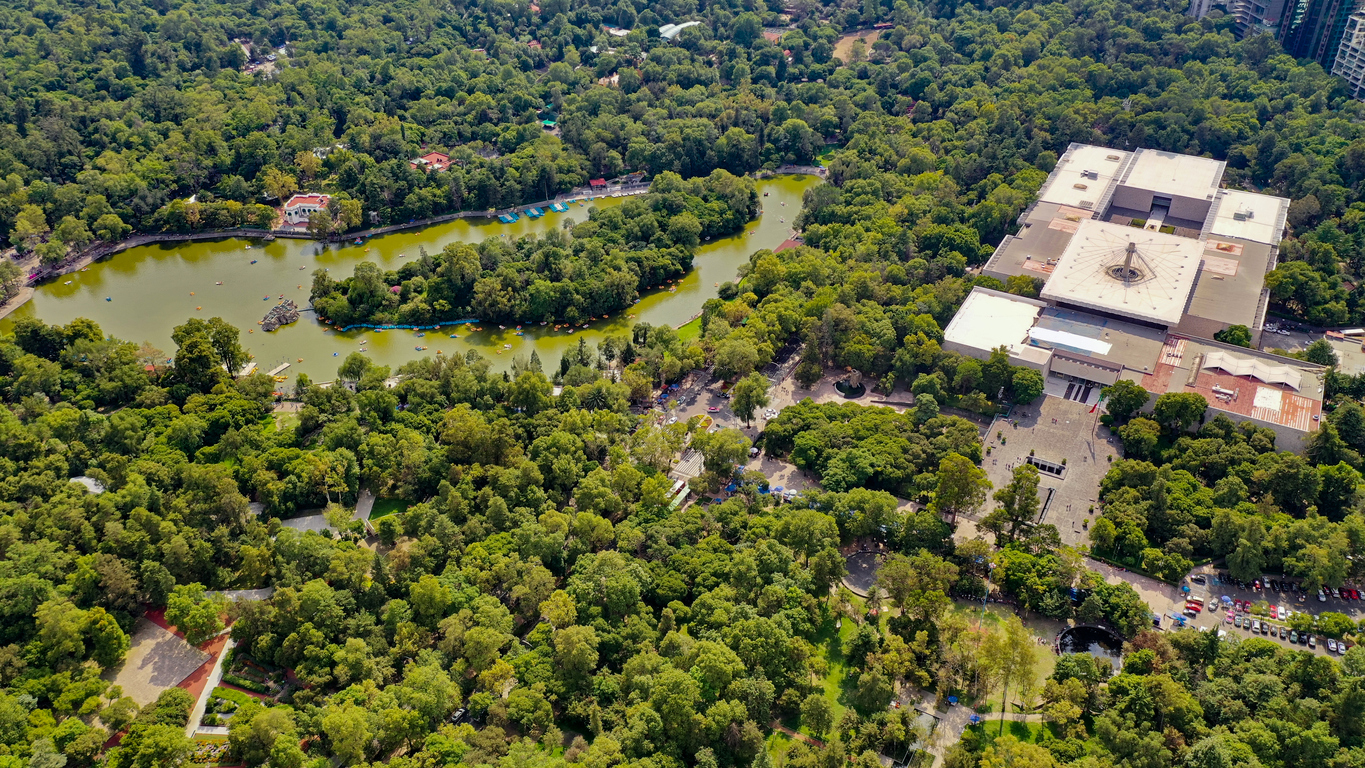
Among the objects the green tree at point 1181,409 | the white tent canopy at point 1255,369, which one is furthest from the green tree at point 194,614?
the white tent canopy at point 1255,369

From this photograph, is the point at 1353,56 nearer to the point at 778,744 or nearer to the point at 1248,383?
the point at 1248,383

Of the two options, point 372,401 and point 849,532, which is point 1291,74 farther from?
point 372,401

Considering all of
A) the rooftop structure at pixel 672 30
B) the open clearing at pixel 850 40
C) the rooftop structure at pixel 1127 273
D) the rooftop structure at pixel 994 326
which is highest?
the rooftop structure at pixel 672 30

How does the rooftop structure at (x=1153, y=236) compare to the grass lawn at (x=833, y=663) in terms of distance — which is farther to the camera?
the rooftop structure at (x=1153, y=236)

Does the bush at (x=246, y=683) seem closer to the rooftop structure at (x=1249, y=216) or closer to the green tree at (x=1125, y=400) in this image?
the green tree at (x=1125, y=400)

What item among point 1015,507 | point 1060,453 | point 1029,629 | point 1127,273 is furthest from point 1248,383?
point 1029,629

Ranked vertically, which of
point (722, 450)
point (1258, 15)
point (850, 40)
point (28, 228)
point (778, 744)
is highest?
point (1258, 15)
